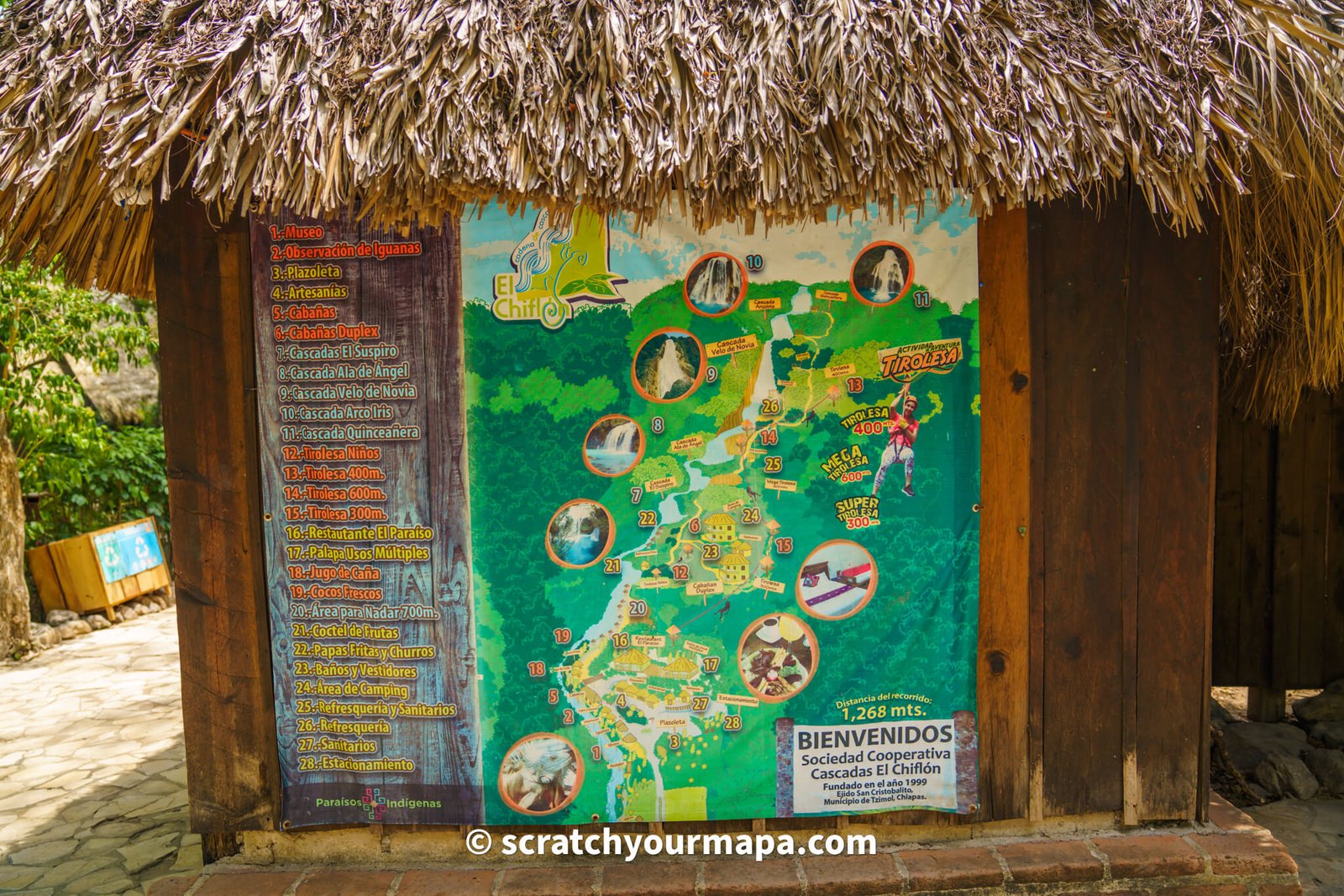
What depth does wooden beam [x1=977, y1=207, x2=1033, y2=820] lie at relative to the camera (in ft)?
10.1

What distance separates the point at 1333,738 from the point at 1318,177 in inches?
128

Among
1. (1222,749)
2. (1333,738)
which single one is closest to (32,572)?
(1222,749)

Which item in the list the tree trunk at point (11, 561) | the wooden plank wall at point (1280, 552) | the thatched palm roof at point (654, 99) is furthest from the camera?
the tree trunk at point (11, 561)

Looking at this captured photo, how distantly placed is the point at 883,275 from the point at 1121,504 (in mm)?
1214

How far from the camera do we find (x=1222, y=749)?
13.5 ft

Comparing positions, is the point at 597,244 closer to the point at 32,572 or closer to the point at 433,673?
the point at 433,673

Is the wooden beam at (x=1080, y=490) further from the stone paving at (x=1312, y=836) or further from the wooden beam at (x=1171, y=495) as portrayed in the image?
the stone paving at (x=1312, y=836)

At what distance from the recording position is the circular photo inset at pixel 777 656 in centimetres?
310

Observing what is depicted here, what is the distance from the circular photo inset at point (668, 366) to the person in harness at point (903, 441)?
719mm

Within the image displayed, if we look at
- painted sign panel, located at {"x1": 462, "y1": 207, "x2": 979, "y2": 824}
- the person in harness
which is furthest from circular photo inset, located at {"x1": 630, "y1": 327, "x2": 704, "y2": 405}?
the person in harness

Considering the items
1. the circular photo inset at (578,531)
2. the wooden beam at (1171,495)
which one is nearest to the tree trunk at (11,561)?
the circular photo inset at (578,531)

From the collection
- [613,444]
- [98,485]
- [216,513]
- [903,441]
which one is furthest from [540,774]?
[98,485]

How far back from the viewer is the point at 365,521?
3045 millimetres

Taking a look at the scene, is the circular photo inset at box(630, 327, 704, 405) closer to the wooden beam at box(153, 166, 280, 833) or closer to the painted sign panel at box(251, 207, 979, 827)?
the painted sign panel at box(251, 207, 979, 827)
